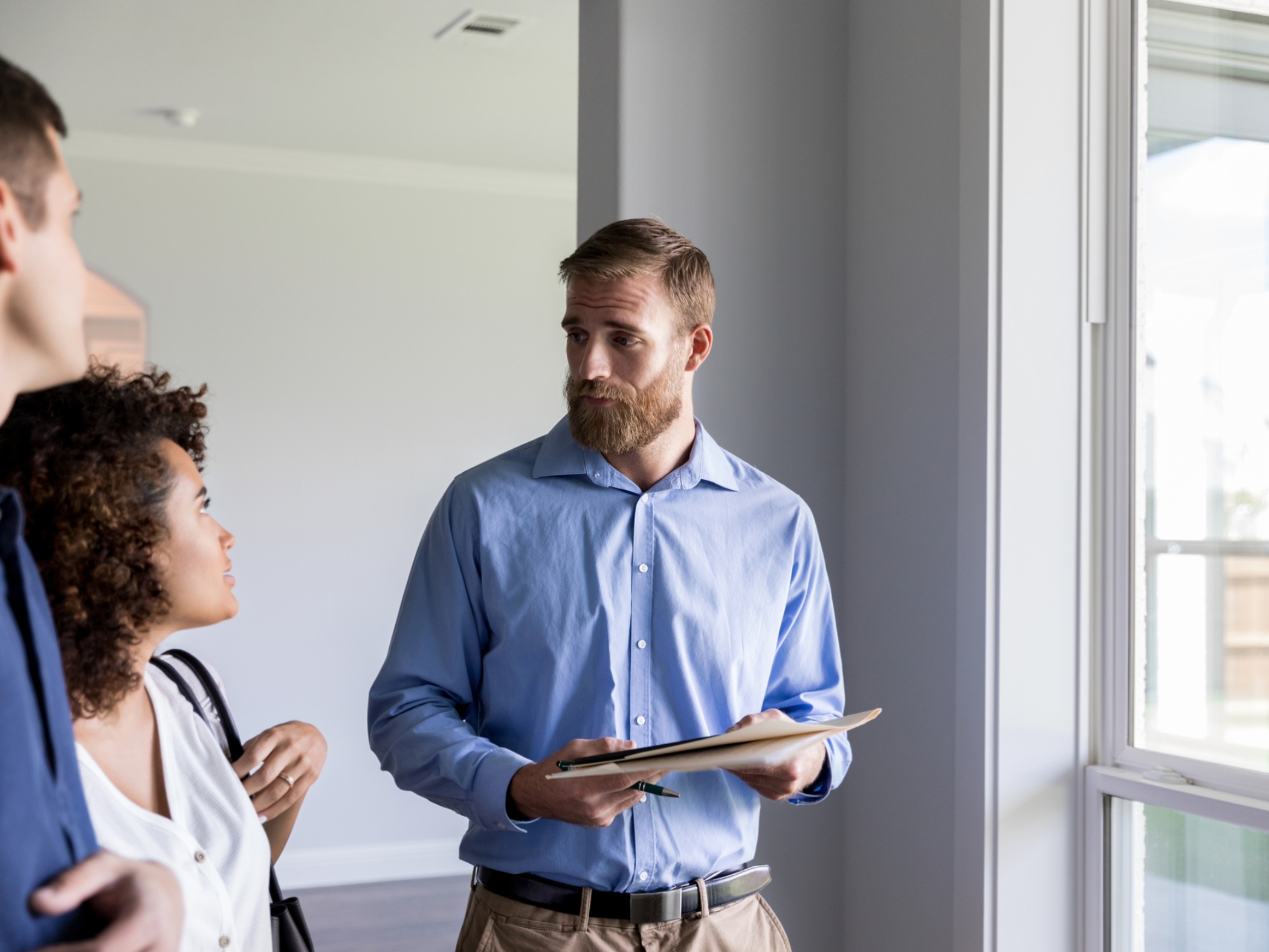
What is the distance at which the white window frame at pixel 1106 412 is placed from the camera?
1977 mm

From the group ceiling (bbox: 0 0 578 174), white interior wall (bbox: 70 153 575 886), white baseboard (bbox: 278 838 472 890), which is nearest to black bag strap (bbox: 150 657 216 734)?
ceiling (bbox: 0 0 578 174)

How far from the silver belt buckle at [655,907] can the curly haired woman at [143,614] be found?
1.60ft

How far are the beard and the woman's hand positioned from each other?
55 centimetres

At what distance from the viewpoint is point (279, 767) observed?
1.28 metres

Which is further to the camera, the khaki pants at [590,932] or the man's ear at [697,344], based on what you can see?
the man's ear at [697,344]

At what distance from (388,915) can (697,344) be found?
392 centimetres

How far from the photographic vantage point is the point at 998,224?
1933mm

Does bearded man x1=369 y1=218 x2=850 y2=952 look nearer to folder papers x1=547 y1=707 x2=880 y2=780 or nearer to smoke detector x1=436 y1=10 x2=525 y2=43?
folder papers x1=547 y1=707 x2=880 y2=780

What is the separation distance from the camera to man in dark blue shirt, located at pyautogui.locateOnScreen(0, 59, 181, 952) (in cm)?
55

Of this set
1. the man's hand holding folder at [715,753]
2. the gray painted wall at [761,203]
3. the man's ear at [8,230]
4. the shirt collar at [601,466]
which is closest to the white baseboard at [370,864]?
the gray painted wall at [761,203]

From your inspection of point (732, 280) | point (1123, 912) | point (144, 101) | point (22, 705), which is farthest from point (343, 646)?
point (22, 705)

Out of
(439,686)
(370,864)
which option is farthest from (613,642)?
(370,864)

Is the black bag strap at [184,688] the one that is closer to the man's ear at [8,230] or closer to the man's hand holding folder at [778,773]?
the man's hand holding folder at [778,773]

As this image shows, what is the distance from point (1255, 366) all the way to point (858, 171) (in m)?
0.85
